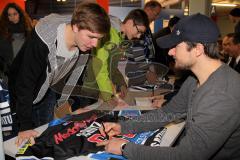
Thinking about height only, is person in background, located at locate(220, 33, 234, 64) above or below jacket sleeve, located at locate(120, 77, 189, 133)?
above

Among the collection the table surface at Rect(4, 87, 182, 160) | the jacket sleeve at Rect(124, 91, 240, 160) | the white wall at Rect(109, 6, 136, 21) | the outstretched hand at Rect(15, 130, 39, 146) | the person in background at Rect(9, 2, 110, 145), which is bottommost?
the table surface at Rect(4, 87, 182, 160)

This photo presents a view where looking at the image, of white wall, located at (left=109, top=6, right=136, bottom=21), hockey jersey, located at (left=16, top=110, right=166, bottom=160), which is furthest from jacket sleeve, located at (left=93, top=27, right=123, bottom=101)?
white wall, located at (left=109, top=6, right=136, bottom=21)

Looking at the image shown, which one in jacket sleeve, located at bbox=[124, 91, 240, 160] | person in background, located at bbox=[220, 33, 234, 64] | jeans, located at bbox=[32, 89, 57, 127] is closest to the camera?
jacket sleeve, located at bbox=[124, 91, 240, 160]

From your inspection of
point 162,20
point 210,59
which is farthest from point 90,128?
point 162,20

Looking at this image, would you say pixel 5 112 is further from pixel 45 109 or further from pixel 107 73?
pixel 107 73

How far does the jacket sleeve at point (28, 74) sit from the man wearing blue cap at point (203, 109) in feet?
1.43

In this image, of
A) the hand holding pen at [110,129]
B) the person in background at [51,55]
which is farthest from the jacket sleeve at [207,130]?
the person in background at [51,55]

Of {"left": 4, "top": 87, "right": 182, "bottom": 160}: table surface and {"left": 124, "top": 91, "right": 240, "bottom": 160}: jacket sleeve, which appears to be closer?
{"left": 124, "top": 91, "right": 240, "bottom": 160}: jacket sleeve

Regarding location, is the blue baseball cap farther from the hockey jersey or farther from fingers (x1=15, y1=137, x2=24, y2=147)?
fingers (x1=15, y1=137, x2=24, y2=147)

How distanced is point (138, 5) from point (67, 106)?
11.2 feet

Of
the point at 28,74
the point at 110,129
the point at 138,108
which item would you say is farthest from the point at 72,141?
the point at 138,108

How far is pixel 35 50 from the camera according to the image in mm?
1460

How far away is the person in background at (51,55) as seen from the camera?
144cm

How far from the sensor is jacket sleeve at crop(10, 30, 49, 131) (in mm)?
1463
